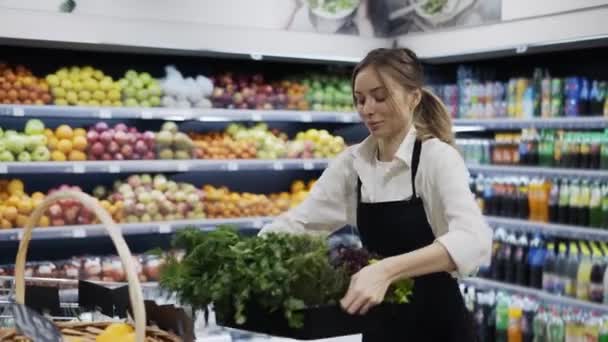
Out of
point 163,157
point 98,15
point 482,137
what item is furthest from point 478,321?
point 98,15

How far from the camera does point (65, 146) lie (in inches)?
213

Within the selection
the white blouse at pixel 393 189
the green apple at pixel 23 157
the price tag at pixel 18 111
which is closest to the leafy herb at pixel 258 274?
the white blouse at pixel 393 189

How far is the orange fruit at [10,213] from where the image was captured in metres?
5.12

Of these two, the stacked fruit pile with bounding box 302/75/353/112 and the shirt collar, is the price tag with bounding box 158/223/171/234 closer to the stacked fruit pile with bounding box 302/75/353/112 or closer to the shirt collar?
the stacked fruit pile with bounding box 302/75/353/112

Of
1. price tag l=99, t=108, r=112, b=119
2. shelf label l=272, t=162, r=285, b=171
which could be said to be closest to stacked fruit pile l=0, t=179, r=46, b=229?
price tag l=99, t=108, r=112, b=119

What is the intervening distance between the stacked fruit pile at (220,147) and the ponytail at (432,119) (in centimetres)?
339

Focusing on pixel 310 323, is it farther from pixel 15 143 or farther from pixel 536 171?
pixel 536 171

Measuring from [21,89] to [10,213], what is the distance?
0.77 m

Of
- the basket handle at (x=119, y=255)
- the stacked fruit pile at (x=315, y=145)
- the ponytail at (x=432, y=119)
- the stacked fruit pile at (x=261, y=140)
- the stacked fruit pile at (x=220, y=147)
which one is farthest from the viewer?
the stacked fruit pile at (x=315, y=145)

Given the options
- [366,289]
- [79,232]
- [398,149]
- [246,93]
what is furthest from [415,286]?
[246,93]

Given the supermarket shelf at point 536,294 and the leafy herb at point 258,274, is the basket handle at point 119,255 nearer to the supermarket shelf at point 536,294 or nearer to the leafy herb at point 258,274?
the leafy herb at point 258,274

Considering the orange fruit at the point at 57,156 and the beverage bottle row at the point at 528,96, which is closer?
the orange fruit at the point at 57,156

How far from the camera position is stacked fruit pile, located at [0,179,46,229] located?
513 centimetres

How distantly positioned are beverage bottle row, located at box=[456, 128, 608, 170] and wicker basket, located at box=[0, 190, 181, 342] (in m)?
4.17
